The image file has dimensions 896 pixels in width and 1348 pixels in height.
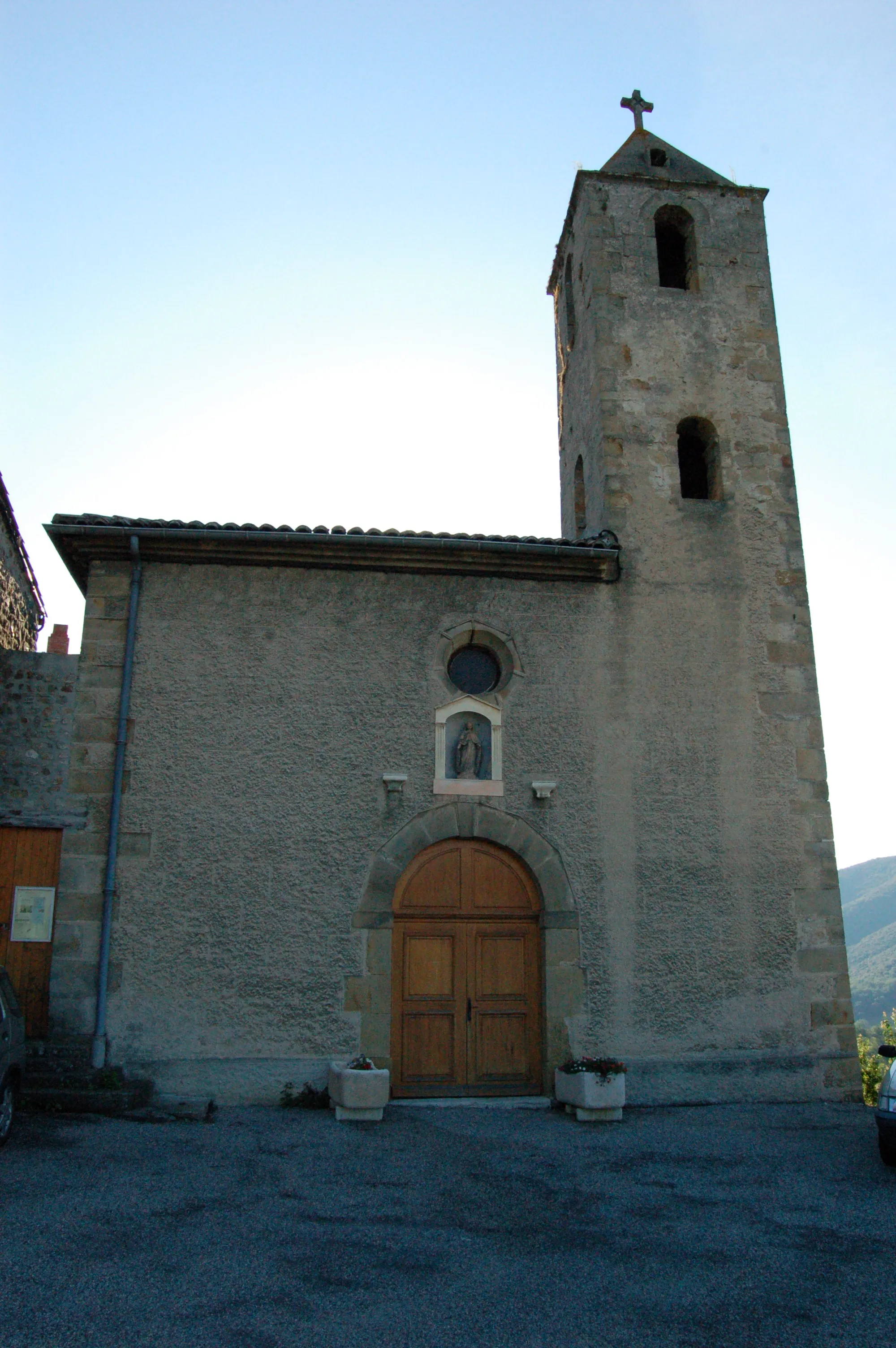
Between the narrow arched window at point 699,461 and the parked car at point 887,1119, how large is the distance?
20.4 feet

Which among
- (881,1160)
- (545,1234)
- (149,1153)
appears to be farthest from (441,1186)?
A: (881,1160)

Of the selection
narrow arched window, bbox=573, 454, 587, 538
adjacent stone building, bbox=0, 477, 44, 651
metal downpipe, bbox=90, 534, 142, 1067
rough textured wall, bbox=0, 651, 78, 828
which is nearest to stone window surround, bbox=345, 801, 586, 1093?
metal downpipe, bbox=90, 534, 142, 1067

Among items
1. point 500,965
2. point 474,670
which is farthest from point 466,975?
point 474,670

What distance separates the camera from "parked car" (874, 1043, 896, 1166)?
6.55 metres

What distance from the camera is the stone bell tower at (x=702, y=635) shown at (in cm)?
915

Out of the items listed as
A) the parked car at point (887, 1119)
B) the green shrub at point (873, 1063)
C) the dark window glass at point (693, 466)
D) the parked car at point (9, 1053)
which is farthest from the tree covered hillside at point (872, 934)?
the parked car at point (9, 1053)

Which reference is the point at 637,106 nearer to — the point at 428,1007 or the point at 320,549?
the point at 320,549

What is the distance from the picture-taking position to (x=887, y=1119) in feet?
21.6

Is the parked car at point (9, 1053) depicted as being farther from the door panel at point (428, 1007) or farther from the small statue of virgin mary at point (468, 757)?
the small statue of virgin mary at point (468, 757)

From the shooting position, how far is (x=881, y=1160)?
6.88 m

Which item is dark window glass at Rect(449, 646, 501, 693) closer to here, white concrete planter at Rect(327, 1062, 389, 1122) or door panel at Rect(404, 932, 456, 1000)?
door panel at Rect(404, 932, 456, 1000)

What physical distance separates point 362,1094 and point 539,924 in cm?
232

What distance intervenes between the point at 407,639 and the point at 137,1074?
15.1 feet

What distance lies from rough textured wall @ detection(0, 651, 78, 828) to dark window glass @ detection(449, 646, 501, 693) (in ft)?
12.2
